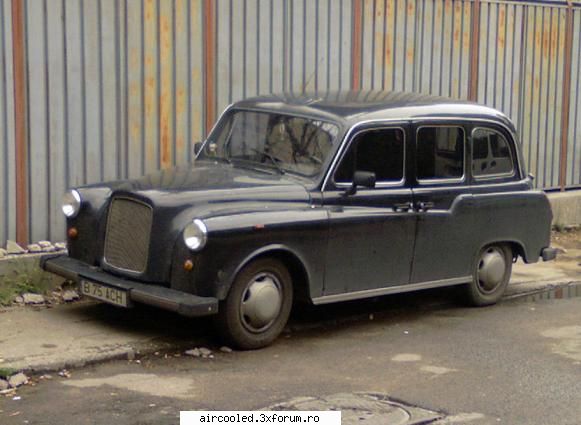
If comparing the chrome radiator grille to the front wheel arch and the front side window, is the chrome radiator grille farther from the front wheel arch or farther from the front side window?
the front side window

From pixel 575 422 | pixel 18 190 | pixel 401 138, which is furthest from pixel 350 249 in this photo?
pixel 18 190

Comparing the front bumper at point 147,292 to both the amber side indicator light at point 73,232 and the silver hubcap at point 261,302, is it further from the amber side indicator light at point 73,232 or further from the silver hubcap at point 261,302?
the silver hubcap at point 261,302

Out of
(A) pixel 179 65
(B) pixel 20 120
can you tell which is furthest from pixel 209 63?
(B) pixel 20 120

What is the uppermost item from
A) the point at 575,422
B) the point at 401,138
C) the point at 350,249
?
the point at 401,138

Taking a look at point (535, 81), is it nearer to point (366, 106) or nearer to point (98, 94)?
point (366, 106)

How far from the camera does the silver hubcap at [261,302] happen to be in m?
8.00

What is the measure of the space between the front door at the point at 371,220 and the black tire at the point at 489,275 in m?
1.04

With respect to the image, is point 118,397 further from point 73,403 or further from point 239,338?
point 239,338

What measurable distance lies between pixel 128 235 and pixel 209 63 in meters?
3.28

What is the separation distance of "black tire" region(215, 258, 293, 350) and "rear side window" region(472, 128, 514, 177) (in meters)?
2.44

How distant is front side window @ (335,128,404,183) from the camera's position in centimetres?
874

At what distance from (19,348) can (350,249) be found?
2.65m

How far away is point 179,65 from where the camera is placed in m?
10.7

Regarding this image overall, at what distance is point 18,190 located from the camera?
9.66 meters
